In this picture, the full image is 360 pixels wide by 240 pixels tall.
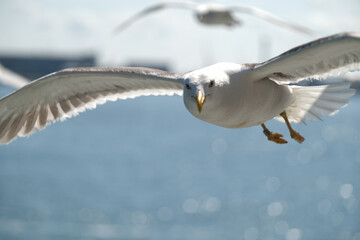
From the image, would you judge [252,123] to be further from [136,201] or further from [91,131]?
[91,131]

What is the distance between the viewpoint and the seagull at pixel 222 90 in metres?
6.61

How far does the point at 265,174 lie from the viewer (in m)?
60.8

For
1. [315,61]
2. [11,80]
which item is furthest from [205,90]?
[11,80]

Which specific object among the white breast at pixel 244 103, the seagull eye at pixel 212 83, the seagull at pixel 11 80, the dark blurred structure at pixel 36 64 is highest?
the dark blurred structure at pixel 36 64

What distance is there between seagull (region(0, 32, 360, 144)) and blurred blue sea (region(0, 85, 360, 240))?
2668 cm

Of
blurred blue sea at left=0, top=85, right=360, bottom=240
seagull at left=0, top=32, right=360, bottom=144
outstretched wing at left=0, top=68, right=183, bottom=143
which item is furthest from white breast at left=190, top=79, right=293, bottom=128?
blurred blue sea at left=0, top=85, right=360, bottom=240

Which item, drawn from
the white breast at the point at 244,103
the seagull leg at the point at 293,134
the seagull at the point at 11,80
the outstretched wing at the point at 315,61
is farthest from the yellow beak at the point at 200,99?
the seagull at the point at 11,80

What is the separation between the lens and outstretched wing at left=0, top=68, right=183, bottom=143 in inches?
329

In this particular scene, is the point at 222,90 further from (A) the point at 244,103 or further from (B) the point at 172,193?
(B) the point at 172,193

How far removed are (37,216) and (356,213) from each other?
72.8ft

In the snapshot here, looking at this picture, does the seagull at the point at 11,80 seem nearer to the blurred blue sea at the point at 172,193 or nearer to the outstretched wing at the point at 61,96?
the outstretched wing at the point at 61,96

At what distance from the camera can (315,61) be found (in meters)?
7.34

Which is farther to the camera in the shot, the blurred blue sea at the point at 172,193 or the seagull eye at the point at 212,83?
the blurred blue sea at the point at 172,193

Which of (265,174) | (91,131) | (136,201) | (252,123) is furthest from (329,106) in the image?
(91,131)
